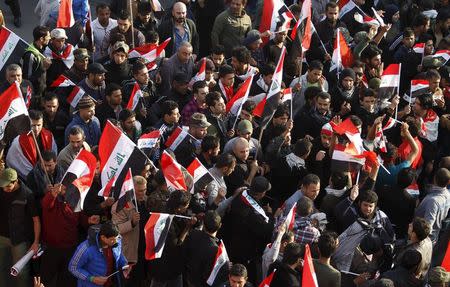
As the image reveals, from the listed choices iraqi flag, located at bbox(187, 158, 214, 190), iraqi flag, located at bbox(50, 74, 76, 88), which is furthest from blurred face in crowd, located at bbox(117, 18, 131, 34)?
iraqi flag, located at bbox(187, 158, 214, 190)

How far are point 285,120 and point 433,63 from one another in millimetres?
3286

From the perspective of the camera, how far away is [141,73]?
14.7 m

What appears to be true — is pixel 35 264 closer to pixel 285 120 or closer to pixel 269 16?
pixel 285 120

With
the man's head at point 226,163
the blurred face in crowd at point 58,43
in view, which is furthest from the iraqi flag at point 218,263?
the blurred face in crowd at point 58,43

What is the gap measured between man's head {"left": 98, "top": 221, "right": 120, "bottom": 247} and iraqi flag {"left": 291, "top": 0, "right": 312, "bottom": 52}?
5533 mm

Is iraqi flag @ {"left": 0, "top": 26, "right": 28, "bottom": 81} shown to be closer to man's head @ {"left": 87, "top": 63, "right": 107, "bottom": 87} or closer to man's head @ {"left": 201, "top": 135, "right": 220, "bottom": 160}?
man's head @ {"left": 87, "top": 63, "right": 107, "bottom": 87}

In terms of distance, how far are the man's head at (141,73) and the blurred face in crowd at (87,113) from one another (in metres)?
1.28

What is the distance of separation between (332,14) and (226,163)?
5.52 m

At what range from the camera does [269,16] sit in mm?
16781

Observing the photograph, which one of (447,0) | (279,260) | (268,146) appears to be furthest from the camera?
(447,0)

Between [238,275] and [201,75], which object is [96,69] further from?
[238,275]

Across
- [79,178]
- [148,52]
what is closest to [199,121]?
[79,178]

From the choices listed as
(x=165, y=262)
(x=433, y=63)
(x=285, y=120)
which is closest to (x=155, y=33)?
(x=285, y=120)

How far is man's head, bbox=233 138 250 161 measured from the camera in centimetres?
1311
